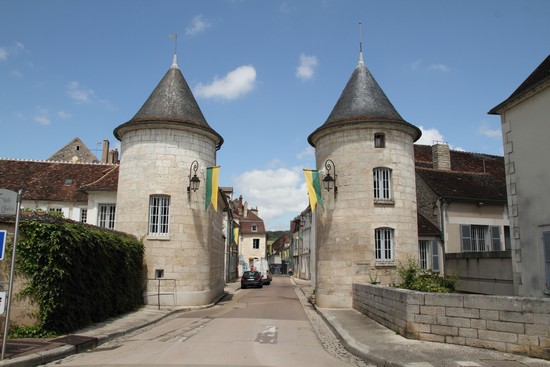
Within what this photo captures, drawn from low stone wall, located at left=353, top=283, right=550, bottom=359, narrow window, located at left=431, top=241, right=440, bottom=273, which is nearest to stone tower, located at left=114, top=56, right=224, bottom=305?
low stone wall, located at left=353, top=283, right=550, bottom=359

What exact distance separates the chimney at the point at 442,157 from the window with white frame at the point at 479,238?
431 centimetres

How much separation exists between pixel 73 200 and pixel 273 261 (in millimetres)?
64851

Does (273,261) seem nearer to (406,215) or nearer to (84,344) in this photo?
(406,215)

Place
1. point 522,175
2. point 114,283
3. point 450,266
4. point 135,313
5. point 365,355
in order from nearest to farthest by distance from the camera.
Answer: point 365,355
point 522,175
point 114,283
point 135,313
point 450,266

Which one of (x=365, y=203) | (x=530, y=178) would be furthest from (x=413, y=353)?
(x=365, y=203)

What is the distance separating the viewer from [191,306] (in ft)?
52.9

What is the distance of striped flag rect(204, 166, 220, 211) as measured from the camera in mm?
16734

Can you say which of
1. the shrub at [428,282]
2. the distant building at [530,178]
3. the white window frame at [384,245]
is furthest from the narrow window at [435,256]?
the distant building at [530,178]

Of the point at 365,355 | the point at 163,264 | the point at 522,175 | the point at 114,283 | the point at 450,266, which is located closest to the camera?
the point at 365,355

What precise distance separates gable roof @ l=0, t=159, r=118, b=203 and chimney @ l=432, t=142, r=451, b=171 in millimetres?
16650

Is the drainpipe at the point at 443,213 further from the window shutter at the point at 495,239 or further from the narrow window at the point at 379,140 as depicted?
the narrow window at the point at 379,140

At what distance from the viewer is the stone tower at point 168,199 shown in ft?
52.4

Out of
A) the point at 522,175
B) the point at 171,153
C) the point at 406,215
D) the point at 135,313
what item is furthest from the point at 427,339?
the point at 171,153

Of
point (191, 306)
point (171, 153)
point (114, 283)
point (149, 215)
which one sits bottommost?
point (191, 306)
